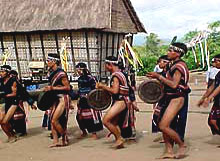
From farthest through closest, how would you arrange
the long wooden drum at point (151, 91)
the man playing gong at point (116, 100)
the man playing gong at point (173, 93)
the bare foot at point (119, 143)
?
the bare foot at point (119, 143) < the man playing gong at point (116, 100) < the long wooden drum at point (151, 91) < the man playing gong at point (173, 93)

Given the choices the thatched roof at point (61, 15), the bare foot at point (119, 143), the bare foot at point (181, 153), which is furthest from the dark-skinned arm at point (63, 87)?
the thatched roof at point (61, 15)

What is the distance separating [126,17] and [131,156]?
1768 cm

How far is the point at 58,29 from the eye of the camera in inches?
830

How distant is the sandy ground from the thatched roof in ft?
35.7

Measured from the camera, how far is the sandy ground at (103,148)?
7.26m

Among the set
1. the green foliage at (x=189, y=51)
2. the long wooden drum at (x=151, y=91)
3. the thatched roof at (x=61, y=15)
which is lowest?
the green foliage at (x=189, y=51)

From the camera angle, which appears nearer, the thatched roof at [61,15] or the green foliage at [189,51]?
the thatched roof at [61,15]

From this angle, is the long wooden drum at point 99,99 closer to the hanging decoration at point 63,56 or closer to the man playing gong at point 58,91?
the man playing gong at point 58,91

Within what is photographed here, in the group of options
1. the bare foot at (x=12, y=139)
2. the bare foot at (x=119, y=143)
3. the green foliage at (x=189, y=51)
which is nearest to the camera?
the bare foot at (x=119, y=143)

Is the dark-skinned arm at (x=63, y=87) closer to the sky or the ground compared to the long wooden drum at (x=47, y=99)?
closer to the sky

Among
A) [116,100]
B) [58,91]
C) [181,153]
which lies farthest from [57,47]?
[181,153]

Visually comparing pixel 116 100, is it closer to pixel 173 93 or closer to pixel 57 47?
pixel 173 93

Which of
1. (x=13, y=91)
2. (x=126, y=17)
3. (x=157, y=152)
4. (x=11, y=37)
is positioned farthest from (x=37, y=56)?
(x=157, y=152)

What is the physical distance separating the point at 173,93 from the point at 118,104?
4.09ft
